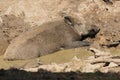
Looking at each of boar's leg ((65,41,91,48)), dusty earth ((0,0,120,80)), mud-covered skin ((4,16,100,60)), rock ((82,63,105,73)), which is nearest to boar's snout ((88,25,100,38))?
mud-covered skin ((4,16,100,60))

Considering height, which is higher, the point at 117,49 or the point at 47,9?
the point at 47,9

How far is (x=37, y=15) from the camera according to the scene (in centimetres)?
1867

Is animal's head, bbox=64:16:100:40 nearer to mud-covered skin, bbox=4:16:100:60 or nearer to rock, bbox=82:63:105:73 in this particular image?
mud-covered skin, bbox=4:16:100:60

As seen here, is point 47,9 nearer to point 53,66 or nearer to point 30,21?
point 30,21

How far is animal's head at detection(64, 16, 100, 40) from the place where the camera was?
1781cm

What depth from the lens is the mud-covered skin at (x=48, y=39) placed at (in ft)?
53.8

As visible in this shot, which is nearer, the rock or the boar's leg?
the rock

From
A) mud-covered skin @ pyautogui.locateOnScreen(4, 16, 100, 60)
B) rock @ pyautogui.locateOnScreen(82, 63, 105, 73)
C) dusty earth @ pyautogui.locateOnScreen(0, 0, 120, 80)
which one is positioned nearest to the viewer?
rock @ pyautogui.locateOnScreen(82, 63, 105, 73)

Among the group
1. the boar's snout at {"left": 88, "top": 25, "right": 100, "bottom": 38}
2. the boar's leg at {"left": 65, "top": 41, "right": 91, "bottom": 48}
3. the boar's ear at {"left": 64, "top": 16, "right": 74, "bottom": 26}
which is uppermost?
the boar's ear at {"left": 64, "top": 16, "right": 74, "bottom": 26}

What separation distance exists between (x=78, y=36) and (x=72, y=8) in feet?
4.99

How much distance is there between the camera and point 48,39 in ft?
55.9

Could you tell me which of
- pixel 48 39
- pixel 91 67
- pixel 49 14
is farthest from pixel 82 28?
pixel 91 67

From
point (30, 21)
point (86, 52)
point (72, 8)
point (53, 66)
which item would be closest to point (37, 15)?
point (30, 21)

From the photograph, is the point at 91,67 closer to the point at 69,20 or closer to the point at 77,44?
the point at 77,44
